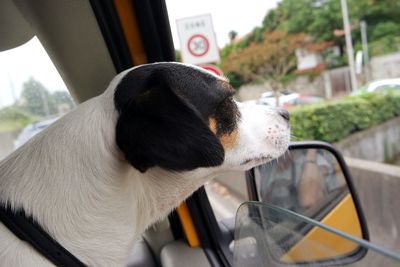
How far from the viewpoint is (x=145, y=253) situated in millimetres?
1940

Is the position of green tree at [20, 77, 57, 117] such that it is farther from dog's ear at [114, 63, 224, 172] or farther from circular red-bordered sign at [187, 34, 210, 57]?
circular red-bordered sign at [187, 34, 210, 57]

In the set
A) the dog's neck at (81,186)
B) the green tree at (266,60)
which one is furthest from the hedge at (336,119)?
the green tree at (266,60)

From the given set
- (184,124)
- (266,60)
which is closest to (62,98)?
(184,124)

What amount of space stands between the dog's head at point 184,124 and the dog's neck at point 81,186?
68 millimetres

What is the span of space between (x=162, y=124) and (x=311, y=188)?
5.74ft

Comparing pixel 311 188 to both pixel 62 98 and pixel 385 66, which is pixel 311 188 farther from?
pixel 385 66

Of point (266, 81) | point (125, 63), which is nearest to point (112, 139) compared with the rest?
point (125, 63)

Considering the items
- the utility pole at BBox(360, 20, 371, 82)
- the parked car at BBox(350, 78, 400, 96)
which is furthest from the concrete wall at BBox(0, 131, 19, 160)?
the utility pole at BBox(360, 20, 371, 82)

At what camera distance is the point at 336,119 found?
6.23m

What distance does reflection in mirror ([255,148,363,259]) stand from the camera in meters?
1.91

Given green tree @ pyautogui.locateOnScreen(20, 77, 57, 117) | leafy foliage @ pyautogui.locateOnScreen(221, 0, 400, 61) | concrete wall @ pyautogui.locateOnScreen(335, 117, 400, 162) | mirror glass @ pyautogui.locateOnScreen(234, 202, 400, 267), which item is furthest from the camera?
leafy foliage @ pyautogui.locateOnScreen(221, 0, 400, 61)

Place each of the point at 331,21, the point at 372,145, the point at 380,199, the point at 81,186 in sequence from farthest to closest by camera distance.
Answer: the point at 331,21, the point at 372,145, the point at 380,199, the point at 81,186

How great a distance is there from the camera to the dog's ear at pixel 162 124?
0.98 m

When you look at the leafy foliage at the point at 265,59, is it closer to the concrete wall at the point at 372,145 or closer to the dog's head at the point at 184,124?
the concrete wall at the point at 372,145
